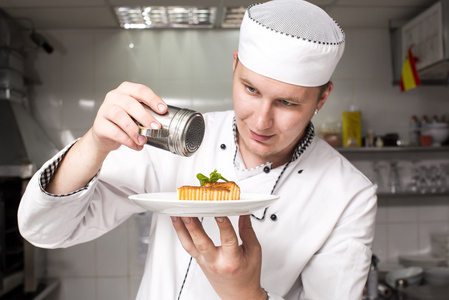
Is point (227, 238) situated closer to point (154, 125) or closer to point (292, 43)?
point (154, 125)

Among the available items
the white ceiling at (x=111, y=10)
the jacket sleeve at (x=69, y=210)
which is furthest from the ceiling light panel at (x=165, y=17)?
the jacket sleeve at (x=69, y=210)

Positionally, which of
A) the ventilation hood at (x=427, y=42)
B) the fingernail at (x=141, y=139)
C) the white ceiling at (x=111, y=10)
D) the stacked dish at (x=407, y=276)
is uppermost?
the white ceiling at (x=111, y=10)

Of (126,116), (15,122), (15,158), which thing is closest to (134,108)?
(126,116)

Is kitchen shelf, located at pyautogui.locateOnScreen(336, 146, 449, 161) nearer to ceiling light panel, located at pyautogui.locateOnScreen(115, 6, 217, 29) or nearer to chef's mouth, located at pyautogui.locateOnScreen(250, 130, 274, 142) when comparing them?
ceiling light panel, located at pyautogui.locateOnScreen(115, 6, 217, 29)

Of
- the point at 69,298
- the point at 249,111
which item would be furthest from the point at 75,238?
the point at 69,298

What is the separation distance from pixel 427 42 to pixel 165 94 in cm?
174

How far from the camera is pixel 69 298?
10.1ft

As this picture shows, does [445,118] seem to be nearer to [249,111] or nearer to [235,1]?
[235,1]

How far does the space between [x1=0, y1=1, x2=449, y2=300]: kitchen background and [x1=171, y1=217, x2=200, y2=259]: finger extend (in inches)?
82.1

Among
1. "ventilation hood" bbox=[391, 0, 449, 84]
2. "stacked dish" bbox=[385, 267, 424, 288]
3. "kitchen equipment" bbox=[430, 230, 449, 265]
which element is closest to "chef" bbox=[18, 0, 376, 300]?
"ventilation hood" bbox=[391, 0, 449, 84]

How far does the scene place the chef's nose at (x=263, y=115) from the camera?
1.18 meters

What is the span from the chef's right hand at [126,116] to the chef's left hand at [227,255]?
21cm

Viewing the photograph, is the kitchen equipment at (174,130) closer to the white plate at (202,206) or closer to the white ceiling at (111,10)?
the white plate at (202,206)

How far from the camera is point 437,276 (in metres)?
2.80
